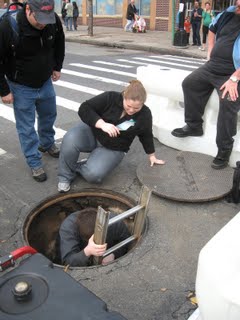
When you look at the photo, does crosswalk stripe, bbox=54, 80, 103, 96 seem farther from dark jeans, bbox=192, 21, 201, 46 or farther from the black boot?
dark jeans, bbox=192, 21, 201, 46

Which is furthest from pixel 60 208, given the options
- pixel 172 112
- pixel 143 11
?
pixel 143 11

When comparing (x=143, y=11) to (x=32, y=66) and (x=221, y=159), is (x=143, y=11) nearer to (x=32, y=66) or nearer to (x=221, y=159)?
(x=221, y=159)

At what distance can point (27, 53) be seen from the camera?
3605mm

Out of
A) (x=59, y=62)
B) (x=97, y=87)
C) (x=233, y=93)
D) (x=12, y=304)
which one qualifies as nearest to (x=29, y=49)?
(x=59, y=62)

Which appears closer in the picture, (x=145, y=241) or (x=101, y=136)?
(x=145, y=241)

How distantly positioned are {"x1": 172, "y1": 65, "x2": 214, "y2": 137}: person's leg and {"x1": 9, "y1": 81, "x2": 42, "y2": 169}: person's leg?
1.74 metres

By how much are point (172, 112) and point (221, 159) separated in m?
1.11

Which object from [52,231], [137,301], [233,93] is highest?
[233,93]

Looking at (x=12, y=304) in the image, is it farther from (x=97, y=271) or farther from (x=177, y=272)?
(x=177, y=272)

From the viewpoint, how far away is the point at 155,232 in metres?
3.29

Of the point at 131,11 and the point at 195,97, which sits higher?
the point at 131,11

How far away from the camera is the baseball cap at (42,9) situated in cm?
329

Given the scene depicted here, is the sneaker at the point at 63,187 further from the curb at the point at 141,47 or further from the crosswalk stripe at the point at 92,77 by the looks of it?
the curb at the point at 141,47

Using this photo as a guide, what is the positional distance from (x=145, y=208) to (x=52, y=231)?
1.33 m
